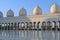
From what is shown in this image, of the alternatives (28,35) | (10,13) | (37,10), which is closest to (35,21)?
(28,35)

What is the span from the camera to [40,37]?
14.4 meters

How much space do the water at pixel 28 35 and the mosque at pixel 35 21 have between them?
534 millimetres

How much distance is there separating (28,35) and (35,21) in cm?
200

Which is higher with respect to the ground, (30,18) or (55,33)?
(30,18)

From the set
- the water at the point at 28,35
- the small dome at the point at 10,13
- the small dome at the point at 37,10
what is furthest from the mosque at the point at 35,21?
the small dome at the point at 10,13

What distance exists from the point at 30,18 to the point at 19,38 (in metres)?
2.55

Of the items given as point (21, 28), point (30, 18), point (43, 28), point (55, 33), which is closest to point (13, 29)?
point (21, 28)

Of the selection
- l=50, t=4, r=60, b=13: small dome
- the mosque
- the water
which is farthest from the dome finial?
the water

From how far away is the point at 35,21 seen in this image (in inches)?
646

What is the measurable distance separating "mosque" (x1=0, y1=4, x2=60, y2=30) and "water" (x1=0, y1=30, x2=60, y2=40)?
534mm

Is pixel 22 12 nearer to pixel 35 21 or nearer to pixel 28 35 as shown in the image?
pixel 35 21

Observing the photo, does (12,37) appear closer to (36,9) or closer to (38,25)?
(38,25)

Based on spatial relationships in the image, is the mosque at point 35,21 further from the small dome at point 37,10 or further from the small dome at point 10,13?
the small dome at point 10,13

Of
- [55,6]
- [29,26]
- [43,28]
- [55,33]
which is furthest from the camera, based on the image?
[55,6]
